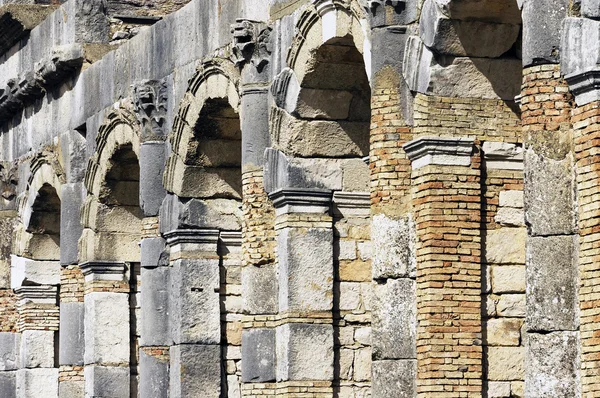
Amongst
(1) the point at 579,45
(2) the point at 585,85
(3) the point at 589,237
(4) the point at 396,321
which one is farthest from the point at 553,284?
(4) the point at 396,321

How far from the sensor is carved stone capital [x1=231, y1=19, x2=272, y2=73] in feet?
64.4

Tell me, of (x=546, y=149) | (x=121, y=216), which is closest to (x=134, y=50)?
(x=121, y=216)

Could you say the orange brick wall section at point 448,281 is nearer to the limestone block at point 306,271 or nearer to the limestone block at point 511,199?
the limestone block at point 511,199

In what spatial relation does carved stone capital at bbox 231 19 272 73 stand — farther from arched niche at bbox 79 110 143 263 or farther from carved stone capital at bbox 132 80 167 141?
arched niche at bbox 79 110 143 263

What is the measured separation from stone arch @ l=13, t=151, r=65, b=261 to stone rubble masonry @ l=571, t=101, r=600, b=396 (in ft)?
43.8

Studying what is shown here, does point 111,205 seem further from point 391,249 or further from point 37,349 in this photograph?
point 391,249

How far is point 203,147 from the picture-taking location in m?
21.5

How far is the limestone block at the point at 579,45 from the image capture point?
1390 cm

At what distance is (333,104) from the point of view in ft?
62.5

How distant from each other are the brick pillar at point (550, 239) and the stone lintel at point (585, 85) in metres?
0.26

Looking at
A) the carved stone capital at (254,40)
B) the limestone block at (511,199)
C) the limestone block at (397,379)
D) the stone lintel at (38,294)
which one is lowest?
the limestone block at (397,379)

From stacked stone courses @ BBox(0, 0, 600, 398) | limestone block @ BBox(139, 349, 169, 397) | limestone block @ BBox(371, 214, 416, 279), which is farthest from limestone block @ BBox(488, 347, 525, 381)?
limestone block @ BBox(139, 349, 169, 397)

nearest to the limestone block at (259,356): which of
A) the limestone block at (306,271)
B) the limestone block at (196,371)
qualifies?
the limestone block at (306,271)

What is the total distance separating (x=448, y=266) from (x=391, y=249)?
59 cm
